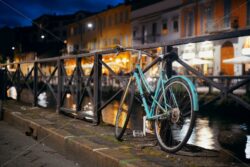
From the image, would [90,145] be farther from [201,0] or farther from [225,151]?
[201,0]

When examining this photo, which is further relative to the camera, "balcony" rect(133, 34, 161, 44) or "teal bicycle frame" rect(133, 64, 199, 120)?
"balcony" rect(133, 34, 161, 44)

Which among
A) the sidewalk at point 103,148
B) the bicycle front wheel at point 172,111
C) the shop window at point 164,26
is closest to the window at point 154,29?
the shop window at point 164,26

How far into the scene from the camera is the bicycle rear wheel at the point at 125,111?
5323mm

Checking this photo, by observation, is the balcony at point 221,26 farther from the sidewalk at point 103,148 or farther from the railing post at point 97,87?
the sidewalk at point 103,148

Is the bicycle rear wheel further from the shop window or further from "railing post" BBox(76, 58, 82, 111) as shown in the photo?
the shop window

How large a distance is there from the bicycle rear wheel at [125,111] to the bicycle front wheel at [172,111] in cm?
57

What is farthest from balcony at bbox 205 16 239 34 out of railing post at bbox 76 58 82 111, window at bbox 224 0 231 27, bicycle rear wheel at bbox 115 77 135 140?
bicycle rear wheel at bbox 115 77 135 140

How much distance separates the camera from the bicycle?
4.18 m

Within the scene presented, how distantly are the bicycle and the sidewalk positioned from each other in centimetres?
19

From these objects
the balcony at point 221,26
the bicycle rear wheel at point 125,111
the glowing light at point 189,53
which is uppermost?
the balcony at point 221,26

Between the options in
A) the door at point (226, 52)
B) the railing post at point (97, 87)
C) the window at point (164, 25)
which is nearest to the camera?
the railing post at point (97, 87)

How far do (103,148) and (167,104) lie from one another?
37.3 inches

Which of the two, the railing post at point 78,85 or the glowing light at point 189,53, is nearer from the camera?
the railing post at point 78,85

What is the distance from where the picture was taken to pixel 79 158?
5.06 m
